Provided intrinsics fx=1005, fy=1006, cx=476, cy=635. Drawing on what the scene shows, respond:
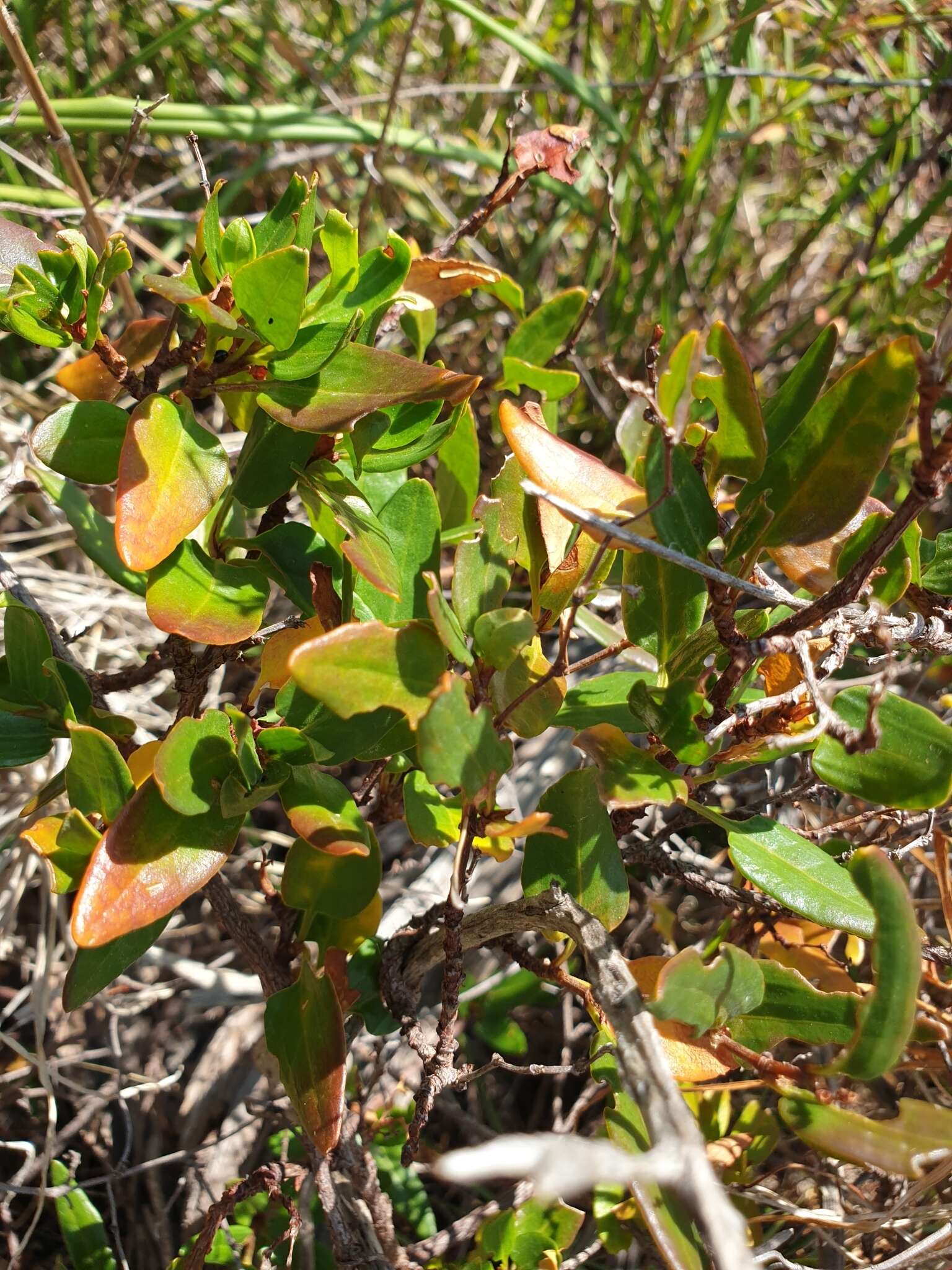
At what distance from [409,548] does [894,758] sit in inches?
17.6

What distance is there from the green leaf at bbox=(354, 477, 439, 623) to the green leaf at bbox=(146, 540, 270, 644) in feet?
0.32

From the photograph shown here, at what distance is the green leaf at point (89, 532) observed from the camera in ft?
3.46

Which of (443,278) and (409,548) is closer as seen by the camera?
(409,548)

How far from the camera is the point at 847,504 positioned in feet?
2.59

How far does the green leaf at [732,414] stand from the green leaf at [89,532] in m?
0.60

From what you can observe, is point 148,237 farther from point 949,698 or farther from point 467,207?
point 949,698

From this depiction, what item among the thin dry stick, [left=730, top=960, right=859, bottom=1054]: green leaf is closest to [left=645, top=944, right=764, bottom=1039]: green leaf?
[left=730, top=960, right=859, bottom=1054]: green leaf

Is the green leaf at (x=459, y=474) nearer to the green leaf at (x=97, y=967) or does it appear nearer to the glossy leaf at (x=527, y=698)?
the glossy leaf at (x=527, y=698)

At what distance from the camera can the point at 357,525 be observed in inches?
33.3

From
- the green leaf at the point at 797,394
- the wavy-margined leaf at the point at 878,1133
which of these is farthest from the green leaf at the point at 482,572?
the wavy-margined leaf at the point at 878,1133

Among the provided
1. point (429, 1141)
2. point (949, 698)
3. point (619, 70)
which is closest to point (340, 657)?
point (949, 698)

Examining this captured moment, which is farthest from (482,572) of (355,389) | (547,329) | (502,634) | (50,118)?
(50,118)

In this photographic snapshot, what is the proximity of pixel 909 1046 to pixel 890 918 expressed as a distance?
63cm

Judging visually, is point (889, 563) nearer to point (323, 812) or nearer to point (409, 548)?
point (409, 548)
